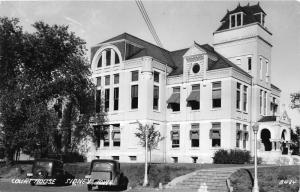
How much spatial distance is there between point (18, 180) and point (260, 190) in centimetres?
1815

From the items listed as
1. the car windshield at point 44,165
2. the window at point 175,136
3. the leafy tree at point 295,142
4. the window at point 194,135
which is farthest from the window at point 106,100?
the leafy tree at point 295,142

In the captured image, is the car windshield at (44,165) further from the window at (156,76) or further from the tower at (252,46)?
the tower at (252,46)

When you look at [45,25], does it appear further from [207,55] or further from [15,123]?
[207,55]

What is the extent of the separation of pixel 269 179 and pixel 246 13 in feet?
90.8

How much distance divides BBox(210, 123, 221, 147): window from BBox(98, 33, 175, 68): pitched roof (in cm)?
884

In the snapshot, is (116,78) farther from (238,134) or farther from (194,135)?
(238,134)

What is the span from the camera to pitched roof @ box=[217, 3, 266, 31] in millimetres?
47750

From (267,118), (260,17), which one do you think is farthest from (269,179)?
(260,17)

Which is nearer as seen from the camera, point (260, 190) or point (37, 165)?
point (260, 190)

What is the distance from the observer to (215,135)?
42062mm

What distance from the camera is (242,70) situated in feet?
150

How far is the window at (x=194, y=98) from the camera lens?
Answer: 4350 centimetres

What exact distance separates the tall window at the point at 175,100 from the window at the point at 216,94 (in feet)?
13.1

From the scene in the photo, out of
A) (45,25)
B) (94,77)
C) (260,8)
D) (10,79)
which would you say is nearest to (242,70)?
(260,8)
